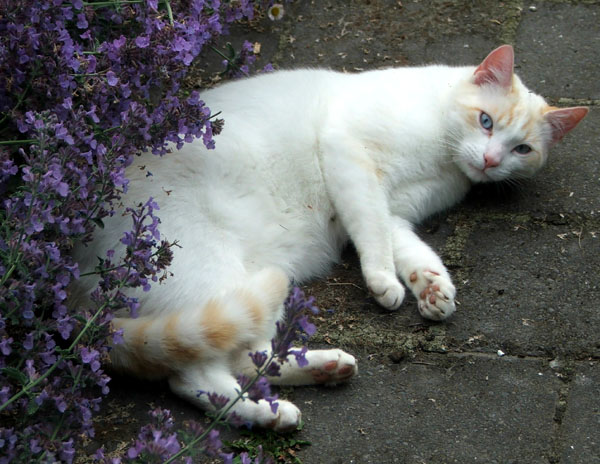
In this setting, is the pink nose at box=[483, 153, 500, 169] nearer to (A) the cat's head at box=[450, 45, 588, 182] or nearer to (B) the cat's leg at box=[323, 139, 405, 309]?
(A) the cat's head at box=[450, 45, 588, 182]

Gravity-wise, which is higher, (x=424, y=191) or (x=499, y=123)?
(x=499, y=123)

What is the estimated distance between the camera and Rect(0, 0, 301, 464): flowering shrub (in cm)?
173

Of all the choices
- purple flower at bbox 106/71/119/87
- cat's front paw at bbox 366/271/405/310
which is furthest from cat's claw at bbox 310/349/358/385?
purple flower at bbox 106/71/119/87

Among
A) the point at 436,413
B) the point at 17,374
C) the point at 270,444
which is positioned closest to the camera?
the point at 17,374

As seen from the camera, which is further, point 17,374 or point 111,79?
point 111,79

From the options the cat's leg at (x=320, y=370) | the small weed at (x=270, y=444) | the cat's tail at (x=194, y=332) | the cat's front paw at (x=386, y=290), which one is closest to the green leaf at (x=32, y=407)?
the cat's tail at (x=194, y=332)

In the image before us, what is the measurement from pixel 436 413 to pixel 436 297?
1.43 feet

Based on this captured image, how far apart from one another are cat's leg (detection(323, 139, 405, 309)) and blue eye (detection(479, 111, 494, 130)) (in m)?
0.47

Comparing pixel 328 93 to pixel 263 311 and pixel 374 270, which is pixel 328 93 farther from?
pixel 263 311

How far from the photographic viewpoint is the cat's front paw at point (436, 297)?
2.53 metres

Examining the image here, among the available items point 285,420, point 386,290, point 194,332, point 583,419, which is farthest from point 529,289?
point 194,332

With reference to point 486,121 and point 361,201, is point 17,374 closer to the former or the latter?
point 361,201

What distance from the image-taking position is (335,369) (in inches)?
90.1

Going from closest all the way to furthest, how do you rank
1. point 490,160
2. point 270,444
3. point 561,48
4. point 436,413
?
point 270,444
point 436,413
point 490,160
point 561,48
